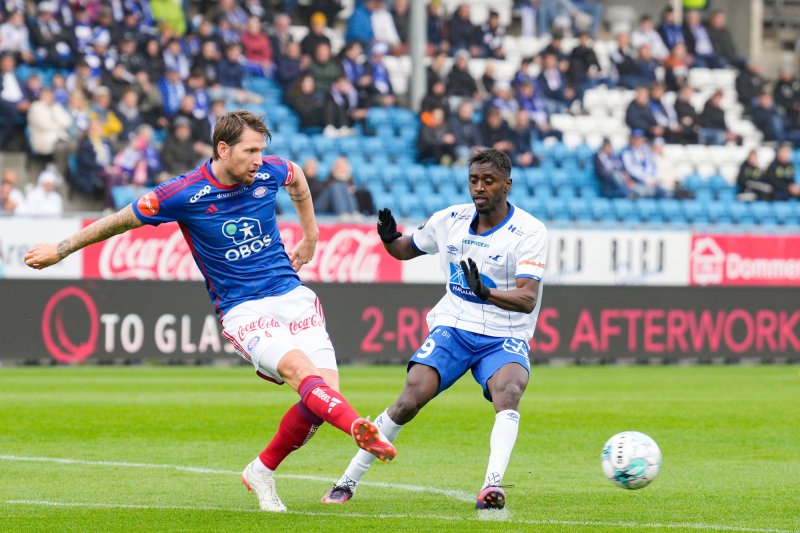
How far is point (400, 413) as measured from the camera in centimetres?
816

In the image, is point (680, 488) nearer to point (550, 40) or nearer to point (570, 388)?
point (570, 388)

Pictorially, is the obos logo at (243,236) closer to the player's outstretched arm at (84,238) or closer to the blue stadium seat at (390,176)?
the player's outstretched arm at (84,238)

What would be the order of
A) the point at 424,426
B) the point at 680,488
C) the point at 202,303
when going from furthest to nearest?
the point at 202,303
the point at 424,426
the point at 680,488

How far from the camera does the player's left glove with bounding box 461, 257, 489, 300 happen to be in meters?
7.62

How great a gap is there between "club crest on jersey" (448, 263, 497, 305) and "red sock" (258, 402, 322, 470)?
3.78 ft

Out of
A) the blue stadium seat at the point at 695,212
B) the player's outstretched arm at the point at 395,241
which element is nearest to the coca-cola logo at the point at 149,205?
the player's outstretched arm at the point at 395,241

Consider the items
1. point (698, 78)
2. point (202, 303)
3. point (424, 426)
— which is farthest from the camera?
point (698, 78)

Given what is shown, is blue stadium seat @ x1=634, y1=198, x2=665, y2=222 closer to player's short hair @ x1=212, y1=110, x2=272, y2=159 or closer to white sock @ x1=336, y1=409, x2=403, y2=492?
→ white sock @ x1=336, y1=409, x2=403, y2=492

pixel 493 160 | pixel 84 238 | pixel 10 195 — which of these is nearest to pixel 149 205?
pixel 84 238

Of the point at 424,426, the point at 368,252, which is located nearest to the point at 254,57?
the point at 368,252

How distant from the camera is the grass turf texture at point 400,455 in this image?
763cm

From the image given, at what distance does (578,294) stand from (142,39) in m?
8.42

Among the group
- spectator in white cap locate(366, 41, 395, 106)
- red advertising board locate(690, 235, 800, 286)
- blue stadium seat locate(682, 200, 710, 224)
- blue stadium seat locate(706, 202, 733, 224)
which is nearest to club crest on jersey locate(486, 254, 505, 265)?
red advertising board locate(690, 235, 800, 286)

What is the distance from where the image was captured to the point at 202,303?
19.9 meters
